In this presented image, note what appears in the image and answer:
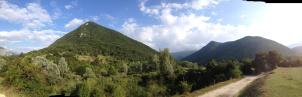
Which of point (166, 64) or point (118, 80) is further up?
point (166, 64)

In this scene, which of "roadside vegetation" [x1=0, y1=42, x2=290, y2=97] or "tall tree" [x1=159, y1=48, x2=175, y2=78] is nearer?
"roadside vegetation" [x1=0, y1=42, x2=290, y2=97]

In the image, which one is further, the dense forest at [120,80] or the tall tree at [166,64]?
the tall tree at [166,64]

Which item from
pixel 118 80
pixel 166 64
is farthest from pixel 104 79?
pixel 166 64

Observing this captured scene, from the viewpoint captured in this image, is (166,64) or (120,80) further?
(166,64)

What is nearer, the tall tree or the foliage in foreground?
the foliage in foreground

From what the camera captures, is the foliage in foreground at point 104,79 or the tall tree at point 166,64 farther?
the tall tree at point 166,64

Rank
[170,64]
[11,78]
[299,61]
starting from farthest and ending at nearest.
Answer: [170,64]
[299,61]
[11,78]

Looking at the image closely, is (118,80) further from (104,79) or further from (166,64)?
(166,64)

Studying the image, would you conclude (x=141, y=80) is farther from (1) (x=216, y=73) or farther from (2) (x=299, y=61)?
(2) (x=299, y=61)

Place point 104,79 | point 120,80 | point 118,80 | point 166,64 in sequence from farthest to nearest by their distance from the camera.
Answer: point 166,64 → point 118,80 → point 120,80 → point 104,79

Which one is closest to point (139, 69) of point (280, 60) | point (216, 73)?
point (216, 73)

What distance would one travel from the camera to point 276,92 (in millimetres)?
33312

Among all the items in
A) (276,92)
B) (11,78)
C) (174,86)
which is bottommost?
(174,86)

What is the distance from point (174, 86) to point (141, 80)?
1617 cm
